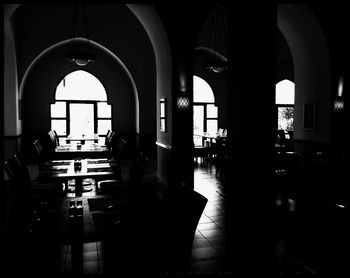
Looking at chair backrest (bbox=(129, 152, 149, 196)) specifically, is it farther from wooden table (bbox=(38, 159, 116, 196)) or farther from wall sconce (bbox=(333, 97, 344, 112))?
wall sconce (bbox=(333, 97, 344, 112))

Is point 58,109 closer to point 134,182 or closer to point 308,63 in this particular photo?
point 308,63

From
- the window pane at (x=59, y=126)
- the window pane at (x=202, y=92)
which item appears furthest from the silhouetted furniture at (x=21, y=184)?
the window pane at (x=202, y=92)

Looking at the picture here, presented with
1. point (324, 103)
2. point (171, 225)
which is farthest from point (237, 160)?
point (324, 103)

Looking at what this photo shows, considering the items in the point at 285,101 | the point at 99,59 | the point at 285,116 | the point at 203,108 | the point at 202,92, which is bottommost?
the point at 285,116

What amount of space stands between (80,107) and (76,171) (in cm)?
810

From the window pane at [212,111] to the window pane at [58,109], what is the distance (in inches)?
213

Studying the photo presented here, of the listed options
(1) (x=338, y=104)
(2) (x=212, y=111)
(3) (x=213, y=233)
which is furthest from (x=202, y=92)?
(3) (x=213, y=233)

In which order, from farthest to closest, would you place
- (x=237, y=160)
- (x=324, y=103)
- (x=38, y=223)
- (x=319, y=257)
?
Answer: (x=324, y=103)
(x=237, y=160)
(x=38, y=223)
(x=319, y=257)

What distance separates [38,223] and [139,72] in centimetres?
957

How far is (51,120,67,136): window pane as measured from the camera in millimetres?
12719

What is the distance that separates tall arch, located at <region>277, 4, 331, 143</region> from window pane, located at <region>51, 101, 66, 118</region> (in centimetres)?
780

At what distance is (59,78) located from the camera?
40.8 ft

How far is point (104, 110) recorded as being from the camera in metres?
13.1

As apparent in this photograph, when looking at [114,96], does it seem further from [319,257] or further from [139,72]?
[319,257]
